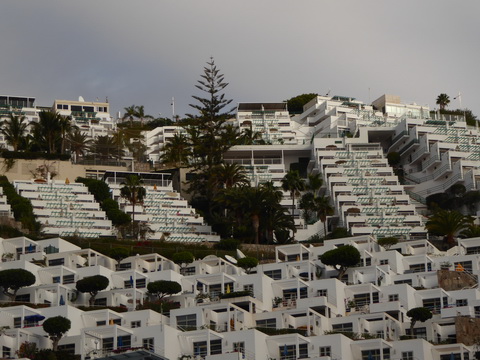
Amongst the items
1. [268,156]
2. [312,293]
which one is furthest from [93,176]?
[312,293]

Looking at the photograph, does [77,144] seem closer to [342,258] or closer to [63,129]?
[63,129]

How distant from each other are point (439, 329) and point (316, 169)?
56.1 metres

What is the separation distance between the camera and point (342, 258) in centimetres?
8619

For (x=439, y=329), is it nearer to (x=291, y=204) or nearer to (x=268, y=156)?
(x=291, y=204)

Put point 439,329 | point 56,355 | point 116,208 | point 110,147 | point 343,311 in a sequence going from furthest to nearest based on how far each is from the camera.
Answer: point 110,147 < point 116,208 < point 343,311 < point 439,329 < point 56,355

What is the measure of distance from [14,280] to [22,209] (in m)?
26.2

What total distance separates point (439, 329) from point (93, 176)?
6180 cm

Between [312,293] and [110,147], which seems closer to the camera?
[312,293]

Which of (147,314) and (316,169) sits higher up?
(316,169)

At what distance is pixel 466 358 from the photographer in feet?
226

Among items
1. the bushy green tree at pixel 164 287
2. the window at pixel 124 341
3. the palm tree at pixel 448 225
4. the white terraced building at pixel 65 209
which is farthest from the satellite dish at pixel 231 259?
the window at pixel 124 341

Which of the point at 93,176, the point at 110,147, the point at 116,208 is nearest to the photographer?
the point at 116,208

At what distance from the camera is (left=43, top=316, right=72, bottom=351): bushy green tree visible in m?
70.5

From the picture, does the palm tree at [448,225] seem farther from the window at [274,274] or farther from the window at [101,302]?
the window at [101,302]
